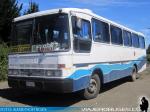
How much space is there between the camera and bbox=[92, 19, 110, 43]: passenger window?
11.7 meters

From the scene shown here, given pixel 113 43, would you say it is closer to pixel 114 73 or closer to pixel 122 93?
pixel 114 73

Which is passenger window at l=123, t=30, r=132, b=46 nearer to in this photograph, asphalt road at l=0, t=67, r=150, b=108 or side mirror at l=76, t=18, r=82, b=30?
asphalt road at l=0, t=67, r=150, b=108

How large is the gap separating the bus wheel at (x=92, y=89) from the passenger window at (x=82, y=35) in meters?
1.21

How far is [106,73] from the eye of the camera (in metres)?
12.7

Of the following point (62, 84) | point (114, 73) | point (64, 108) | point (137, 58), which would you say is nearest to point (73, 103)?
point (64, 108)

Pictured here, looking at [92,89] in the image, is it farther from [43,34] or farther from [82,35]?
[43,34]

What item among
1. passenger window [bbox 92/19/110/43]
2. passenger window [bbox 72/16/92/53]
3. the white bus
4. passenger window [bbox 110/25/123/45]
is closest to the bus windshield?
the white bus

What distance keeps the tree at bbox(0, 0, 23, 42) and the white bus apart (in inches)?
642

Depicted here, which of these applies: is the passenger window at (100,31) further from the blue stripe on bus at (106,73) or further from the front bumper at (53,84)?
the front bumper at (53,84)

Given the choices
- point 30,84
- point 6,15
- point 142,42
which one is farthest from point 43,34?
point 6,15

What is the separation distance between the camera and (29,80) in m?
10.4

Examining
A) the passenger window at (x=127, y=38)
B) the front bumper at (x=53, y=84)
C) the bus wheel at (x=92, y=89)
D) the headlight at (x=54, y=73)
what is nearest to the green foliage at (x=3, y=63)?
the passenger window at (x=127, y=38)

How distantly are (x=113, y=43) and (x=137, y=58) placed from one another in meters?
5.14

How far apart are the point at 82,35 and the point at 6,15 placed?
19667 mm
